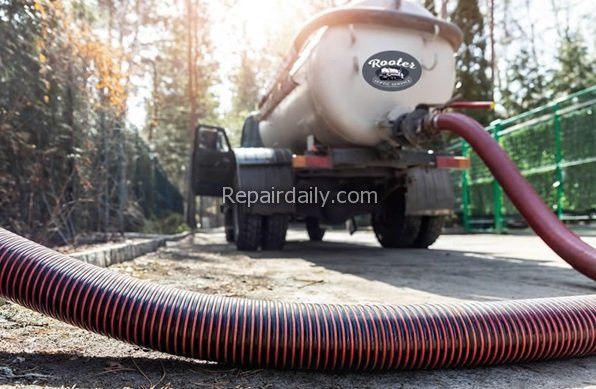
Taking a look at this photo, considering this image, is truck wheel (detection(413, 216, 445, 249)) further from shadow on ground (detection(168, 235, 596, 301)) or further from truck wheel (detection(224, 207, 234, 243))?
truck wheel (detection(224, 207, 234, 243))

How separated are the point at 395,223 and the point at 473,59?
1077cm

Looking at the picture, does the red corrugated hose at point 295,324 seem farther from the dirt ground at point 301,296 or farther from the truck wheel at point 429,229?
the truck wheel at point 429,229

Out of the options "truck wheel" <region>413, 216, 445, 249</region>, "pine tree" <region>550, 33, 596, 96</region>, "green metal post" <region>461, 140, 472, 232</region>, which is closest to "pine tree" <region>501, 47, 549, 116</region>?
"pine tree" <region>550, 33, 596, 96</region>

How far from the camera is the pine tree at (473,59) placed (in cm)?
1465

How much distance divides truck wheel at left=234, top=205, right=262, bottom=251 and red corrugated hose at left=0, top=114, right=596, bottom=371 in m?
3.59

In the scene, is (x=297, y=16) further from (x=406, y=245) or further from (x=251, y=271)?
(x=251, y=271)

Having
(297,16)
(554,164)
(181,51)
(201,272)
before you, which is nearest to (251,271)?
(201,272)

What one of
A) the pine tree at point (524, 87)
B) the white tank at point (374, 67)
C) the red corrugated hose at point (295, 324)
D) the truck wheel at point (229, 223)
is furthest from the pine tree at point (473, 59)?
the red corrugated hose at point (295, 324)

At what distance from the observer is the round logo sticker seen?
14.4 ft

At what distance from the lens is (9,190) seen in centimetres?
414

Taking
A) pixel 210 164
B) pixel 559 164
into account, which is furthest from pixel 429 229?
pixel 559 164

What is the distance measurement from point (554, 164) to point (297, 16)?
10.8 meters

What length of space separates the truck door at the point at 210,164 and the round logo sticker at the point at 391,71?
2.71 metres

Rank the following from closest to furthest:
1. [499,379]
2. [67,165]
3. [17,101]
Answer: [499,379] → [17,101] → [67,165]
